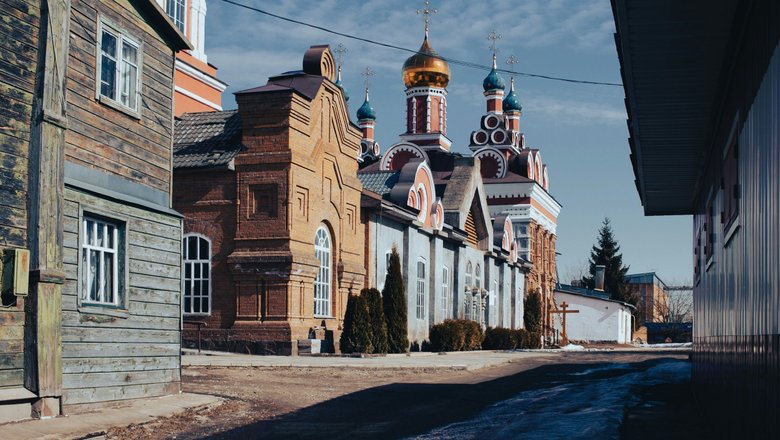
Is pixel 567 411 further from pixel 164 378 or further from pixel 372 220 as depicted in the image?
pixel 372 220

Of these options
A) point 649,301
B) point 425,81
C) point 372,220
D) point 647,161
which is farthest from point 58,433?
point 649,301

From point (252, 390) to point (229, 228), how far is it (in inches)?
459

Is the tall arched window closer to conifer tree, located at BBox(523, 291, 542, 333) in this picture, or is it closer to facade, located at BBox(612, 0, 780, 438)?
facade, located at BBox(612, 0, 780, 438)

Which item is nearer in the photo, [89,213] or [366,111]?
[89,213]

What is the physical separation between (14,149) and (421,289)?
87.4 ft

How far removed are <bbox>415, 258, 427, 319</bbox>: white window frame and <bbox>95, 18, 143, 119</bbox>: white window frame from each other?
75.5ft

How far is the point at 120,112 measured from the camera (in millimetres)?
12555

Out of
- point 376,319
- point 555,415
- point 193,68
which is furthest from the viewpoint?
point 193,68

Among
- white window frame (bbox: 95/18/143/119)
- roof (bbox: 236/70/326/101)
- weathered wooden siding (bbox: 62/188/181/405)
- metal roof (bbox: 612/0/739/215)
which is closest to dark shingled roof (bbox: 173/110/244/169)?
roof (bbox: 236/70/326/101)

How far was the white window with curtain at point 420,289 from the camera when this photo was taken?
35500 millimetres

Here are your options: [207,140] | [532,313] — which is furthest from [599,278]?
[207,140]

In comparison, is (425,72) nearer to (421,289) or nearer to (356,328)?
(421,289)

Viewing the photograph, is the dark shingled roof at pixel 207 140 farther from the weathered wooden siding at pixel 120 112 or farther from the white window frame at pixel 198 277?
the weathered wooden siding at pixel 120 112

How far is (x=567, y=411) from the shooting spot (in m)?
11.9
